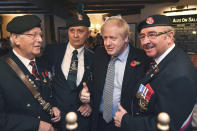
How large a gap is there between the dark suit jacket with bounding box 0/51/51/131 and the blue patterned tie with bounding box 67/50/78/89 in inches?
20.6

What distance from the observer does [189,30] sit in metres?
5.66

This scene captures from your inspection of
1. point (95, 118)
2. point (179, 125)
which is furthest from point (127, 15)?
point (179, 125)

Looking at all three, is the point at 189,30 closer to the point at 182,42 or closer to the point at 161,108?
the point at 182,42

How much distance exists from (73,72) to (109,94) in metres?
0.58

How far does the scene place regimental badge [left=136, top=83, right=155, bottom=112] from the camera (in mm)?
1350

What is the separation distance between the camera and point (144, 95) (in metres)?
1.40

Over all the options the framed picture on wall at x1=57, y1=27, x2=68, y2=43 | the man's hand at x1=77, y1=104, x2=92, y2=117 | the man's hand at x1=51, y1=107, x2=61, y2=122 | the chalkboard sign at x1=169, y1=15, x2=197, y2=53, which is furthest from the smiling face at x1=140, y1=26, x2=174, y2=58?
the framed picture on wall at x1=57, y1=27, x2=68, y2=43

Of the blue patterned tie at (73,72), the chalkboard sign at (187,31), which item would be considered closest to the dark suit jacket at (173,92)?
the blue patterned tie at (73,72)

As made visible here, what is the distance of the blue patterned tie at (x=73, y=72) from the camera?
1.98m

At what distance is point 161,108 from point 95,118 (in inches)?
37.9

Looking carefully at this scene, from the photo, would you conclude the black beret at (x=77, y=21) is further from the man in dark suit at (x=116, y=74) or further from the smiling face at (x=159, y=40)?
the smiling face at (x=159, y=40)

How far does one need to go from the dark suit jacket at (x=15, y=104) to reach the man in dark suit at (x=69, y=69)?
19.0 inches

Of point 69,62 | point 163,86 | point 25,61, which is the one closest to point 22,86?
point 25,61

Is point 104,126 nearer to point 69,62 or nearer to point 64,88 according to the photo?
point 64,88
